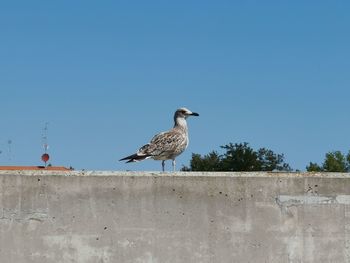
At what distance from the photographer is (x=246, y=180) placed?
8391 mm

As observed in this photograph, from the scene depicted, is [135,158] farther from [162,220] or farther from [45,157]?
[45,157]

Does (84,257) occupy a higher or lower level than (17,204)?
lower

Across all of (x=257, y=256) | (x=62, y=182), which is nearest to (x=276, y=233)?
(x=257, y=256)

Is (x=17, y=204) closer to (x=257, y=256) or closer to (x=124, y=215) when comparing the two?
(x=124, y=215)

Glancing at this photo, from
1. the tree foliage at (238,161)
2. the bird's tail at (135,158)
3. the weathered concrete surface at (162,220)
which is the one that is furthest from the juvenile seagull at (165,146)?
the tree foliage at (238,161)

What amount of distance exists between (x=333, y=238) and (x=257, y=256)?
0.79 meters

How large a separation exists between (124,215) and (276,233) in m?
1.50

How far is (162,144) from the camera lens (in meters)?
10.1

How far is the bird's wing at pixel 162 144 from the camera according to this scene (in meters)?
10.0

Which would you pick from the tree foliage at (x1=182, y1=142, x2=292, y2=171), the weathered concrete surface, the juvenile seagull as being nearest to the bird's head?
the juvenile seagull

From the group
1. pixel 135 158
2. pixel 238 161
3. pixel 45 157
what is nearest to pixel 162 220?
pixel 135 158

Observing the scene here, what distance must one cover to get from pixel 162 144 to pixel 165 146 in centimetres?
4

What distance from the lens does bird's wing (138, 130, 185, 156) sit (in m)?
10.0

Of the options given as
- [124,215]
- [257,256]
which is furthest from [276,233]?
[124,215]
